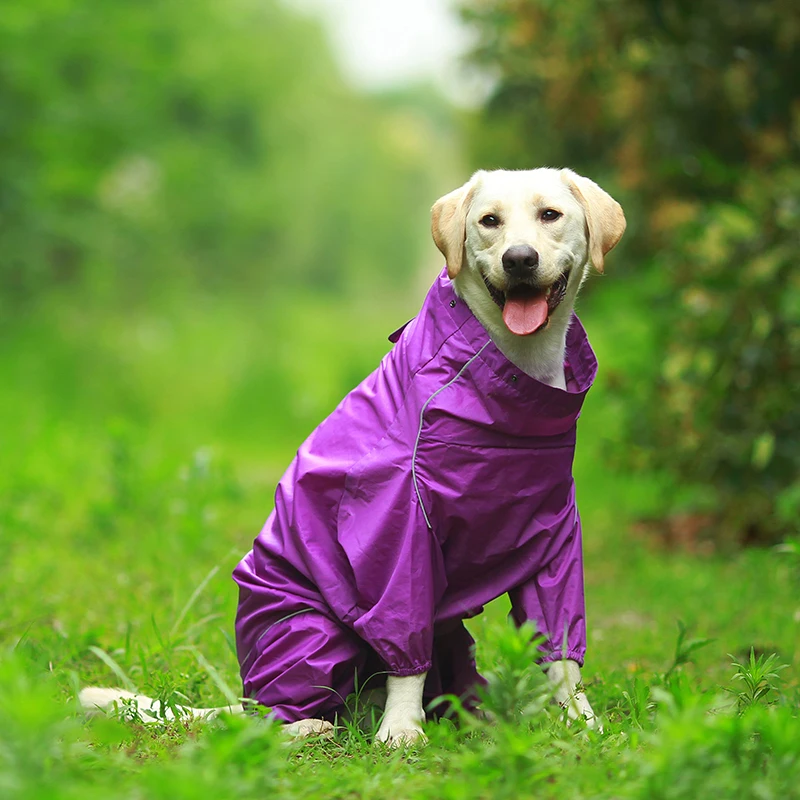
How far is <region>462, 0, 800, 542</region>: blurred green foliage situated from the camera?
5.85 m

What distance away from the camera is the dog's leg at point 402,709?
3.16 m

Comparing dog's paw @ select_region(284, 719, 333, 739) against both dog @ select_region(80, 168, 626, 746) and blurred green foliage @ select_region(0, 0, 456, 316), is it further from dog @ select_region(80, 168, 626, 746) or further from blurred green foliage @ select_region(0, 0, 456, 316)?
blurred green foliage @ select_region(0, 0, 456, 316)

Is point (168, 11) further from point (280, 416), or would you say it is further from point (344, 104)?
point (344, 104)

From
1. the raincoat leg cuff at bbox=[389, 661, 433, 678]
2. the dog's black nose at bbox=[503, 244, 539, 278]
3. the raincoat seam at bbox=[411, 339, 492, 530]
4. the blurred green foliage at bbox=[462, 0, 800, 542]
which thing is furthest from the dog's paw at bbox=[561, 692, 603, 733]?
the blurred green foliage at bbox=[462, 0, 800, 542]

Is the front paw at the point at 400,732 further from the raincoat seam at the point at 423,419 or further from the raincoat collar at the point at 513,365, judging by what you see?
the raincoat collar at the point at 513,365

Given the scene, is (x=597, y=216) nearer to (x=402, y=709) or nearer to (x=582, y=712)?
(x=582, y=712)

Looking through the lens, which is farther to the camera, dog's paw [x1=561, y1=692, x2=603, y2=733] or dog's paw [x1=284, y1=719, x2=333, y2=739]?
dog's paw [x1=284, y1=719, x2=333, y2=739]

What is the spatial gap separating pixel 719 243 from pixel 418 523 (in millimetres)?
3692

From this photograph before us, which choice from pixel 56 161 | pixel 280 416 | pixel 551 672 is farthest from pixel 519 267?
pixel 56 161

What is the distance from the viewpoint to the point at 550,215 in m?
3.39

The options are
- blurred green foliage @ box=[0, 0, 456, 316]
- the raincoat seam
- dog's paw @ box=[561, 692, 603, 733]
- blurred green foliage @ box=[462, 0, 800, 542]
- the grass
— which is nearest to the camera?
the grass

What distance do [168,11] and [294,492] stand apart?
509 inches

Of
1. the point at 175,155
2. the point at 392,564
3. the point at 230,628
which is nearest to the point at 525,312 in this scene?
the point at 392,564

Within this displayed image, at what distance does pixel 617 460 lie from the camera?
7188mm
